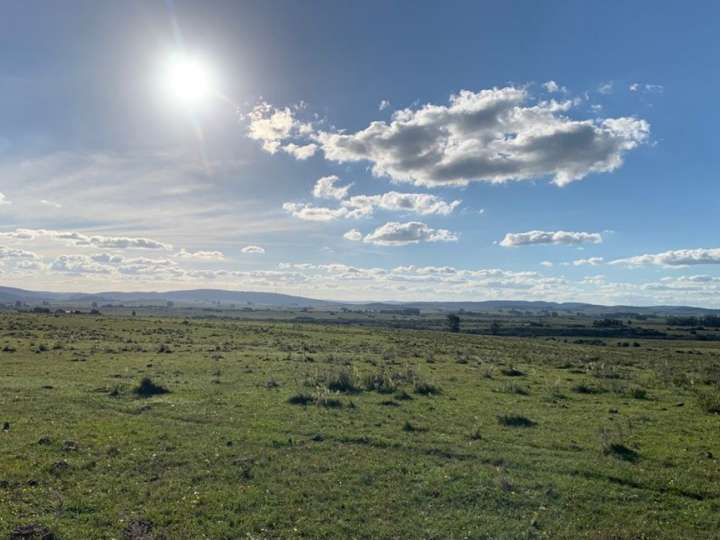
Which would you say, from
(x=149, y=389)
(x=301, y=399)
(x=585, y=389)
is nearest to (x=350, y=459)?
(x=301, y=399)

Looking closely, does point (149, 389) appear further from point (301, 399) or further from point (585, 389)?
point (585, 389)

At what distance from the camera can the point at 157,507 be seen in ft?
39.1

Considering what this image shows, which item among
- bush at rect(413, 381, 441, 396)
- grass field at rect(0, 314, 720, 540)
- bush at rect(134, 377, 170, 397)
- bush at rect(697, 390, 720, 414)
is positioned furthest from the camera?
bush at rect(413, 381, 441, 396)

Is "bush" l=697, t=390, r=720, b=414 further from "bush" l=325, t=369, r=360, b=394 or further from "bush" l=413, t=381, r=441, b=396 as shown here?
"bush" l=325, t=369, r=360, b=394

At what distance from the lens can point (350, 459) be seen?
15.6 meters

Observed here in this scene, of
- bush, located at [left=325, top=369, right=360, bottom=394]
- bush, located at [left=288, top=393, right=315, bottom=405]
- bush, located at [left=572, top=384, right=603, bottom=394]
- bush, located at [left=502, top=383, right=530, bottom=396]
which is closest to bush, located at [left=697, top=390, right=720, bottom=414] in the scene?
bush, located at [left=572, top=384, right=603, bottom=394]

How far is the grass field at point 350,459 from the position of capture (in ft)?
37.6

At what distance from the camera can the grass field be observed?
11469 mm

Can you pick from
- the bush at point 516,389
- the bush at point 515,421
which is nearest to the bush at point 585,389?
the bush at point 516,389

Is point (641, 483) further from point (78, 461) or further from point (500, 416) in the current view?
point (78, 461)

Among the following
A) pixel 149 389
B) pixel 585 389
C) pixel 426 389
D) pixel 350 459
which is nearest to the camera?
pixel 350 459

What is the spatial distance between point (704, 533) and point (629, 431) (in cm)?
912

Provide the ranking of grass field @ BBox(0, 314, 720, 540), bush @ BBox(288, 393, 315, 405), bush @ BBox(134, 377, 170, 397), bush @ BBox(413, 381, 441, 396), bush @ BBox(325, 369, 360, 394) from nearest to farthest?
grass field @ BBox(0, 314, 720, 540), bush @ BBox(288, 393, 315, 405), bush @ BBox(134, 377, 170, 397), bush @ BBox(413, 381, 441, 396), bush @ BBox(325, 369, 360, 394)

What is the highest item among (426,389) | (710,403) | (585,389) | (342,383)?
(710,403)
